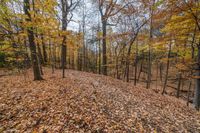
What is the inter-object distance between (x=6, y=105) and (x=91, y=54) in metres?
21.8

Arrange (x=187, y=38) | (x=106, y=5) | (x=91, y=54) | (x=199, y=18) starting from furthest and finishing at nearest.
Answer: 1. (x=91, y=54)
2. (x=106, y=5)
3. (x=187, y=38)
4. (x=199, y=18)

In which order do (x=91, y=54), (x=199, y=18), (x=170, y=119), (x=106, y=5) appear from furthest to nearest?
(x=91, y=54)
(x=106, y=5)
(x=199, y=18)
(x=170, y=119)

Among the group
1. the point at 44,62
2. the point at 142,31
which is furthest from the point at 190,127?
the point at 44,62

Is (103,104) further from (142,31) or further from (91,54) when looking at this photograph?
(91,54)

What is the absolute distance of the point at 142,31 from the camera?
1129 centimetres

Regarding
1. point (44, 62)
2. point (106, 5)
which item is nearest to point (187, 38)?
point (106, 5)

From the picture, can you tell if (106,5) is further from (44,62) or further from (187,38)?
(44,62)

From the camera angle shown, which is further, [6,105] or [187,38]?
[187,38]

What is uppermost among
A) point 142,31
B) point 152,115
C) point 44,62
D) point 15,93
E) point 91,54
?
point 142,31

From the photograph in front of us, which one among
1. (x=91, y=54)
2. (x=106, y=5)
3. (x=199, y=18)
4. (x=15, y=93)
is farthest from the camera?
(x=91, y=54)

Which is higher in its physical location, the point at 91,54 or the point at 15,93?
the point at 91,54

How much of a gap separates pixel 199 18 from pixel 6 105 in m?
10.1

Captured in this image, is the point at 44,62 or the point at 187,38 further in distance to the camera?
the point at 44,62

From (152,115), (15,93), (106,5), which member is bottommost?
(152,115)
